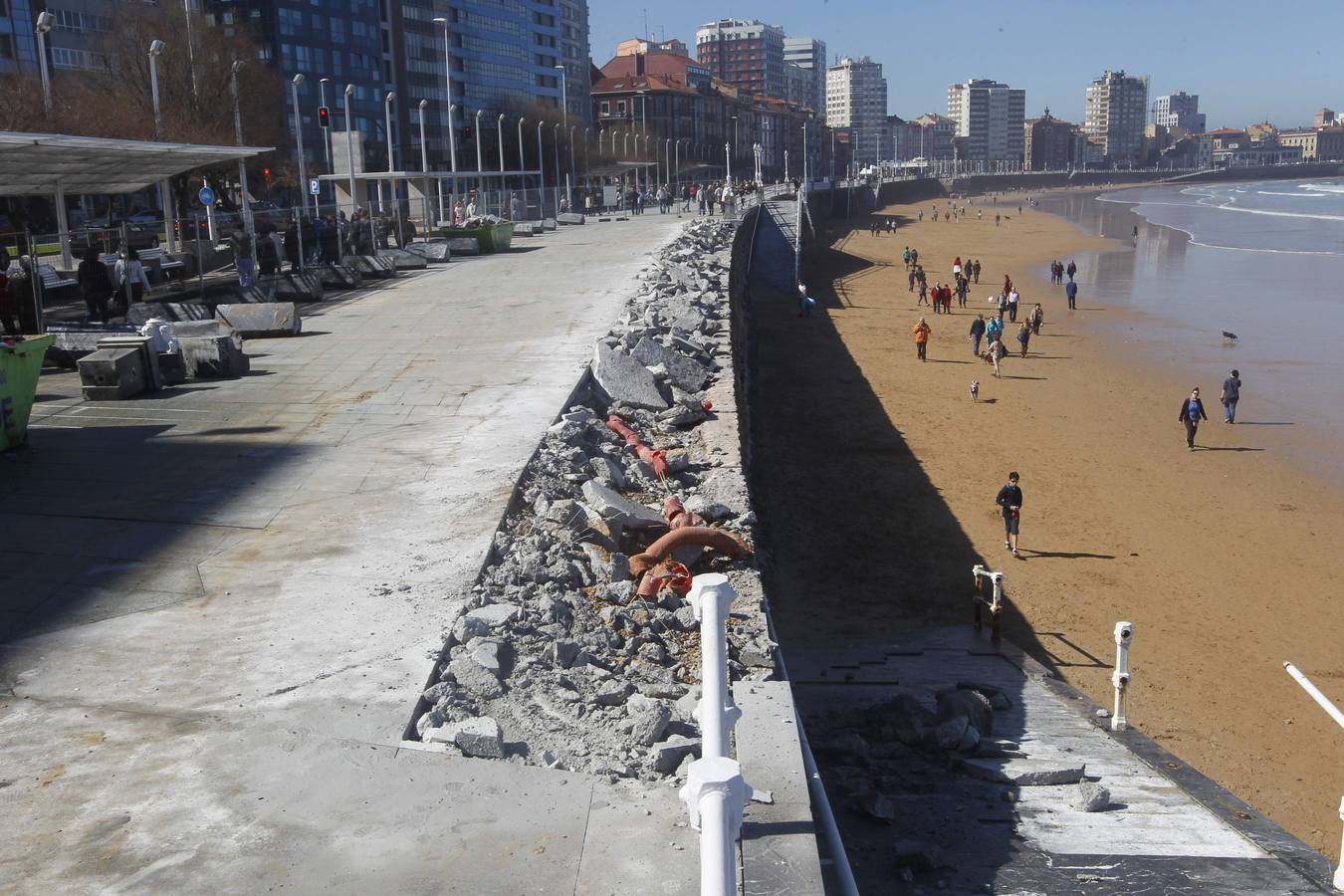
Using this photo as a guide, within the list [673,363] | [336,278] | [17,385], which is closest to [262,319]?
[673,363]

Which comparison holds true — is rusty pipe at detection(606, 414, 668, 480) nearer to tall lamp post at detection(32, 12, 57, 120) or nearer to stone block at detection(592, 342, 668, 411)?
stone block at detection(592, 342, 668, 411)

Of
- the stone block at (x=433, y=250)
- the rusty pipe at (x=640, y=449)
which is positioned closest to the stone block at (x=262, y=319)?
the rusty pipe at (x=640, y=449)

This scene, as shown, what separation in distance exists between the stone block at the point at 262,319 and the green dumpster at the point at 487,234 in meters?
18.9

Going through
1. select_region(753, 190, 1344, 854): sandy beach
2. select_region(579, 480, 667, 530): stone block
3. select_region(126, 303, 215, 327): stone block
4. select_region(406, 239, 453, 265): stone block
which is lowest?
select_region(753, 190, 1344, 854): sandy beach

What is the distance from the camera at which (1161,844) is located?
267 inches

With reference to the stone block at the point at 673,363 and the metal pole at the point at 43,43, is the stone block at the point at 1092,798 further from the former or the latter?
the metal pole at the point at 43,43

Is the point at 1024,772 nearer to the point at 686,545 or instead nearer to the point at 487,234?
the point at 686,545

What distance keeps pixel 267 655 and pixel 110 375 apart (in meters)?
8.36

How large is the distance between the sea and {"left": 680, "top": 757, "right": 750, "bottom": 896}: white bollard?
20987 millimetres

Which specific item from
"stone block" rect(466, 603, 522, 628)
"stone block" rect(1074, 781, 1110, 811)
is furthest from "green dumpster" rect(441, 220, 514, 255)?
"stone block" rect(1074, 781, 1110, 811)

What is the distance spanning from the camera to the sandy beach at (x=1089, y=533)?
1194cm

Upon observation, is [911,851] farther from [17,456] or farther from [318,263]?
[318,263]

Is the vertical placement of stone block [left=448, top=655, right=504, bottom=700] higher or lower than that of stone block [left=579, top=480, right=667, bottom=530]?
lower

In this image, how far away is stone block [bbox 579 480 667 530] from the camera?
947 cm
